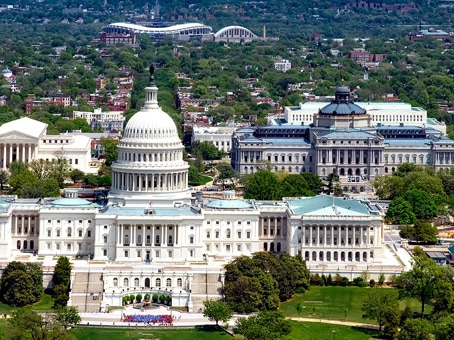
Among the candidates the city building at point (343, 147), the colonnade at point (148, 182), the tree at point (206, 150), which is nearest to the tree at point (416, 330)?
the colonnade at point (148, 182)

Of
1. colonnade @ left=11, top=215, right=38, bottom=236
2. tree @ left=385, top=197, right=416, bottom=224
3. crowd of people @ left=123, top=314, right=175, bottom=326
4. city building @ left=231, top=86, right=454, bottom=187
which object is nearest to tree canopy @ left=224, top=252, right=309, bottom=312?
crowd of people @ left=123, top=314, right=175, bottom=326

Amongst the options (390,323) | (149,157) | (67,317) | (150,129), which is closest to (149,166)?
(149,157)

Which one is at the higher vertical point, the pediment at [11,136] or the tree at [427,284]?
the pediment at [11,136]

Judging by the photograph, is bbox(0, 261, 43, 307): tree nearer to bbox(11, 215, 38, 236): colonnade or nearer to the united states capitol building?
the united states capitol building

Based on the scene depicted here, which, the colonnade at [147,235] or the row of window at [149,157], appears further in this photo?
the row of window at [149,157]

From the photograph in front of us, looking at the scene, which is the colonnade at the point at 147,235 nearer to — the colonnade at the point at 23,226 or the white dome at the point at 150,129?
the colonnade at the point at 23,226

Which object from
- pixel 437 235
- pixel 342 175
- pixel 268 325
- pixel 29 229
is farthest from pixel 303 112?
pixel 268 325

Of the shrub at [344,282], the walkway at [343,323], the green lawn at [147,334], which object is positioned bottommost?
the green lawn at [147,334]
